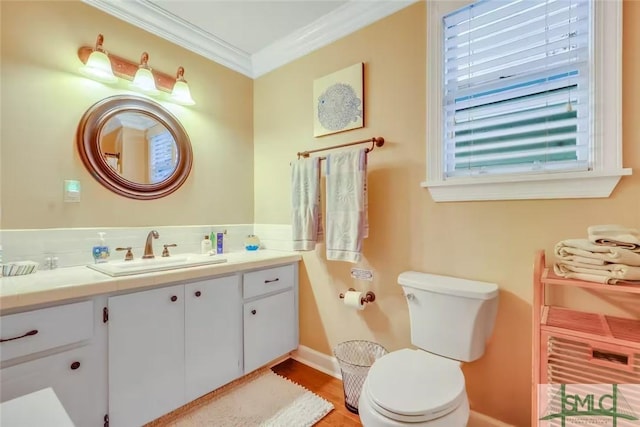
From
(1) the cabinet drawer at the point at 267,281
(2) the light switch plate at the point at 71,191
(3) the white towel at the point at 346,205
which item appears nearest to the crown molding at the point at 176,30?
(2) the light switch plate at the point at 71,191

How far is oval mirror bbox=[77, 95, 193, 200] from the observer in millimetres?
1709

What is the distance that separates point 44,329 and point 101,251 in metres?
0.65

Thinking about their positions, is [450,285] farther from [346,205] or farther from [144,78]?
[144,78]

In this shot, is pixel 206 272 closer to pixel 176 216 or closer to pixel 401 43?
pixel 176 216

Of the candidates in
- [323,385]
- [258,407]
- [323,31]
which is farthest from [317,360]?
[323,31]

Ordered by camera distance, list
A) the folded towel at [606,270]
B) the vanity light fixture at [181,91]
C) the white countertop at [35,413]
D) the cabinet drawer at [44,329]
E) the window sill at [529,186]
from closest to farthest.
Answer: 1. the white countertop at [35,413]
2. the folded towel at [606,270]
3. the cabinet drawer at [44,329]
4. the window sill at [529,186]
5. the vanity light fixture at [181,91]

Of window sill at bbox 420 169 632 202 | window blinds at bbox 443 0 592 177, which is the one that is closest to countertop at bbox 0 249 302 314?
window sill at bbox 420 169 632 202

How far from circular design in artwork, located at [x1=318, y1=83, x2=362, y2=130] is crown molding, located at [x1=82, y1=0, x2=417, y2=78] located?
38 centimetres

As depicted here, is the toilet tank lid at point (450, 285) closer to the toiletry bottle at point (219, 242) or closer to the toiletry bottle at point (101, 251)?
the toiletry bottle at point (219, 242)

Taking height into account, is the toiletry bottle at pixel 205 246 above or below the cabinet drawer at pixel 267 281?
above

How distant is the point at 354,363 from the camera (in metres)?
1.89

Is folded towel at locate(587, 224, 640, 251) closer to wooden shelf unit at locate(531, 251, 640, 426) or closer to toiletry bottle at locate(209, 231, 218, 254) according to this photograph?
wooden shelf unit at locate(531, 251, 640, 426)

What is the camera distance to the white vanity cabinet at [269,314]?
73.5 inches

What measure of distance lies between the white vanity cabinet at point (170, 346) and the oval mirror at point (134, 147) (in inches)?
32.1
